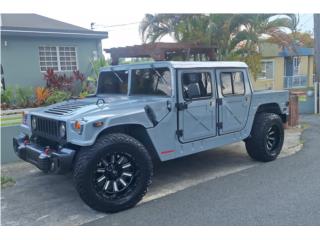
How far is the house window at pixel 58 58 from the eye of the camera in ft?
38.8

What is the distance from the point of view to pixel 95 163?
396cm

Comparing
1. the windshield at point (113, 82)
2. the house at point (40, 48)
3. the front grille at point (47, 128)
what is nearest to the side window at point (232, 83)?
the windshield at point (113, 82)

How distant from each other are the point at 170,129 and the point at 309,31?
26533 millimetres

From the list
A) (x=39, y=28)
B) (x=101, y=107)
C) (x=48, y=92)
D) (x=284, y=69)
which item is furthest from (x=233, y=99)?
(x=284, y=69)

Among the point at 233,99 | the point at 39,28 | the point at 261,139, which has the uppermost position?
the point at 39,28

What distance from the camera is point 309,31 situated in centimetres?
2728

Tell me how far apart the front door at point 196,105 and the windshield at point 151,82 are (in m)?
0.20

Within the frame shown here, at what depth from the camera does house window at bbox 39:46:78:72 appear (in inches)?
466

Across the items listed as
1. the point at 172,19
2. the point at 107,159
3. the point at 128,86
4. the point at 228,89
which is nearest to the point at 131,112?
the point at 107,159

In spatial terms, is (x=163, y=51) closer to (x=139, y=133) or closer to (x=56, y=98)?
(x=139, y=133)

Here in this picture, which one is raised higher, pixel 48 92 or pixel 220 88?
pixel 220 88

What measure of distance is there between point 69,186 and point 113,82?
6.19ft

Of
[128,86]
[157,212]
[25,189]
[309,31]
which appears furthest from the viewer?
[309,31]

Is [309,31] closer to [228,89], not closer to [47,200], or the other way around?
[228,89]
